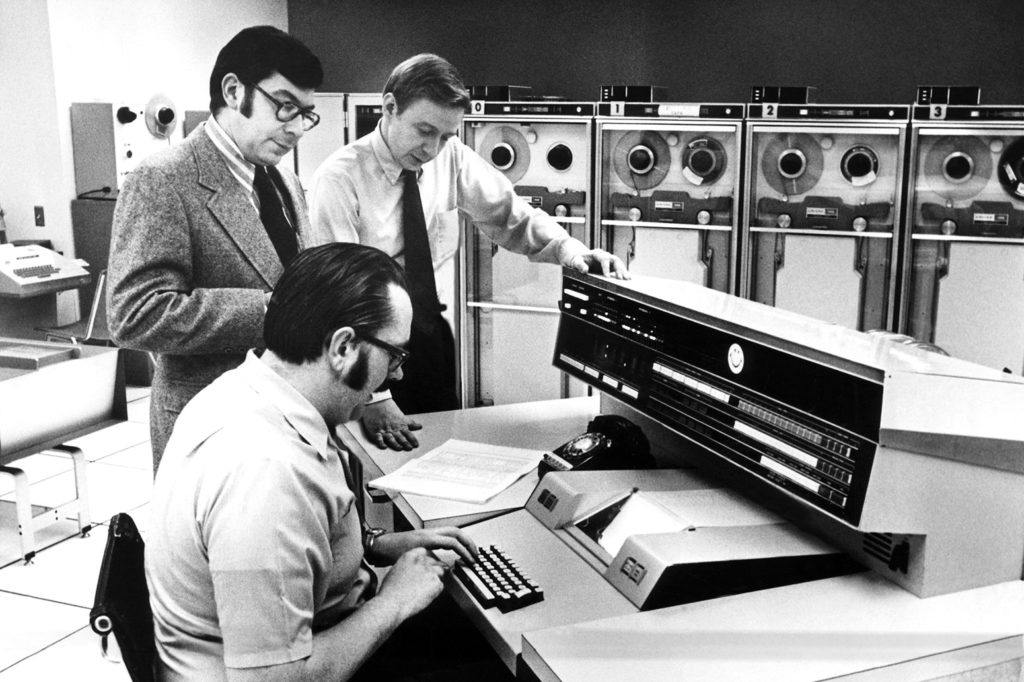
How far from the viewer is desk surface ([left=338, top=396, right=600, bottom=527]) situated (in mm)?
1972

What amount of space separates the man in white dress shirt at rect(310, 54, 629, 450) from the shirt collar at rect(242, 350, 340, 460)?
37.7 inches

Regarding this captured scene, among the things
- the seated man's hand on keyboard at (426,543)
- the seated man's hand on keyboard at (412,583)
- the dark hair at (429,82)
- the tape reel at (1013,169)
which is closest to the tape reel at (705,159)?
the tape reel at (1013,169)

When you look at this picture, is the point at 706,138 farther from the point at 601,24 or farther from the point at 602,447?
the point at 602,447

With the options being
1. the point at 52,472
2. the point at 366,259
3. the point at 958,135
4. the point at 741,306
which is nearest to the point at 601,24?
the point at 958,135

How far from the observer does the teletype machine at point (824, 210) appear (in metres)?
4.78

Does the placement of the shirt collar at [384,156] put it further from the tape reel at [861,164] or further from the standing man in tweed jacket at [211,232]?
the tape reel at [861,164]

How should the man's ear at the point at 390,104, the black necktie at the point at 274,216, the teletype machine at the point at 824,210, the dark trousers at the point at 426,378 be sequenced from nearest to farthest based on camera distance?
the black necktie at the point at 274,216 → the man's ear at the point at 390,104 → the dark trousers at the point at 426,378 → the teletype machine at the point at 824,210

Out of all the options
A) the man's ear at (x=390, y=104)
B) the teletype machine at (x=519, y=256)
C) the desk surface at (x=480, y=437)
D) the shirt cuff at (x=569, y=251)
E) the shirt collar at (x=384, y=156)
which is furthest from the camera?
the teletype machine at (x=519, y=256)

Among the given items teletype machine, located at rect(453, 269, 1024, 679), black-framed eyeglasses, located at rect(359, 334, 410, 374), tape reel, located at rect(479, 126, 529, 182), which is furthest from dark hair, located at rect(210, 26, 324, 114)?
tape reel, located at rect(479, 126, 529, 182)

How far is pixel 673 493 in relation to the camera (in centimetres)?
188

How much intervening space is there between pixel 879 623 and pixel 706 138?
12.8 ft

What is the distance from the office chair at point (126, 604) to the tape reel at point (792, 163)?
4.15 m

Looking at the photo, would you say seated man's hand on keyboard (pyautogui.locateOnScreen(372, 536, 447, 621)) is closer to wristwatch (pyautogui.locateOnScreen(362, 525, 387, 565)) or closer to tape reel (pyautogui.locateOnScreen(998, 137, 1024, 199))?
wristwatch (pyautogui.locateOnScreen(362, 525, 387, 565))

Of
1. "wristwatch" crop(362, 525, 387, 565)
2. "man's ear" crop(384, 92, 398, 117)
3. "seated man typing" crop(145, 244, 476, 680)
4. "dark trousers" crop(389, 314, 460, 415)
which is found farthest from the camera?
"dark trousers" crop(389, 314, 460, 415)
